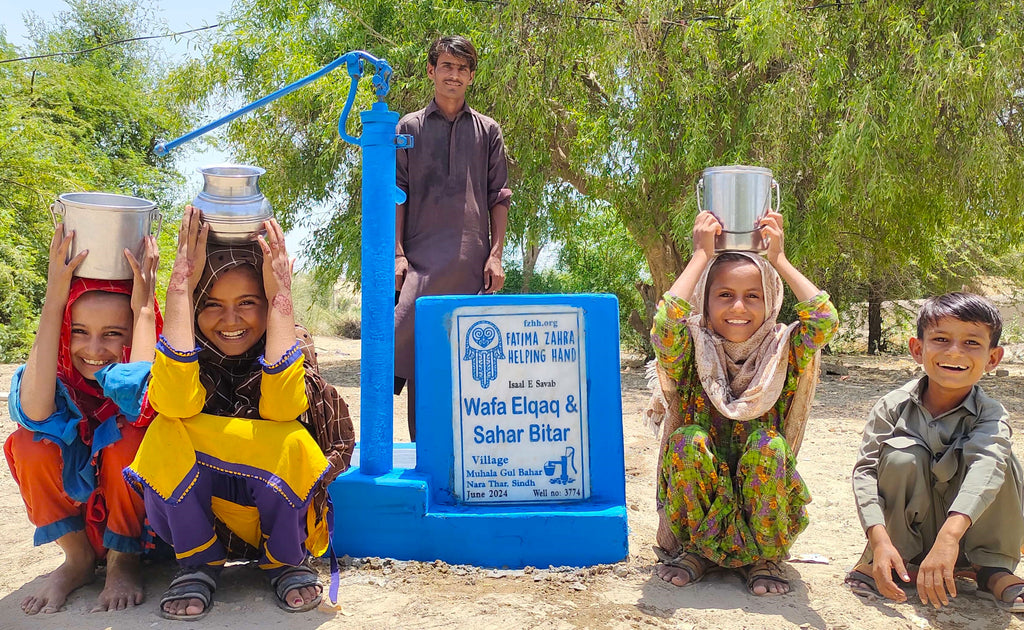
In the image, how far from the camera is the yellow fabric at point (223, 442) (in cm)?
231

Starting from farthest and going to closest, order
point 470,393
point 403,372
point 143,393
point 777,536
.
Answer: point 403,372, point 470,393, point 777,536, point 143,393

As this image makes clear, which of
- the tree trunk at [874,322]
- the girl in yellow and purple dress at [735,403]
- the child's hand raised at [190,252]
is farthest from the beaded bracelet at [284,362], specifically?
the tree trunk at [874,322]

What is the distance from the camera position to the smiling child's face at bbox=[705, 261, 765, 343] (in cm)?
271

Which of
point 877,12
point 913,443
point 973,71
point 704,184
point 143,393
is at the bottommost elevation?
point 913,443

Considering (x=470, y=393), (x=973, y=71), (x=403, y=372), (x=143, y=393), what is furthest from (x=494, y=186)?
(x=973, y=71)

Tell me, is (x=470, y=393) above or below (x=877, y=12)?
below

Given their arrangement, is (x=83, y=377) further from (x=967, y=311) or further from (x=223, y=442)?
(x=967, y=311)

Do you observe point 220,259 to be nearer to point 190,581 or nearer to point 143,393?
point 143,393

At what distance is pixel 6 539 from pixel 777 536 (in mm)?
2906

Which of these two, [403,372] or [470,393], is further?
[403,372]

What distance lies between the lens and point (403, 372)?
12.3 ft

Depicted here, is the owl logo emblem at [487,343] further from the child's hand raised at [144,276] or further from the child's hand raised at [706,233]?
the child's hand raised at [144,276]

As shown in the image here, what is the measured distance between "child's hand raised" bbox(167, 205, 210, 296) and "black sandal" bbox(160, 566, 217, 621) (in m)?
0.85

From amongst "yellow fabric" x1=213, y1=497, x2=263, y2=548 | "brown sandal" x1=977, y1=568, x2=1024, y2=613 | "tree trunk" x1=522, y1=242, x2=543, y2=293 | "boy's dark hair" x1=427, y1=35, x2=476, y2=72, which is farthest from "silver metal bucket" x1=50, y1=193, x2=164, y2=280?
"tree trunk" x1=522, y1=242, x2=543, y2=293
